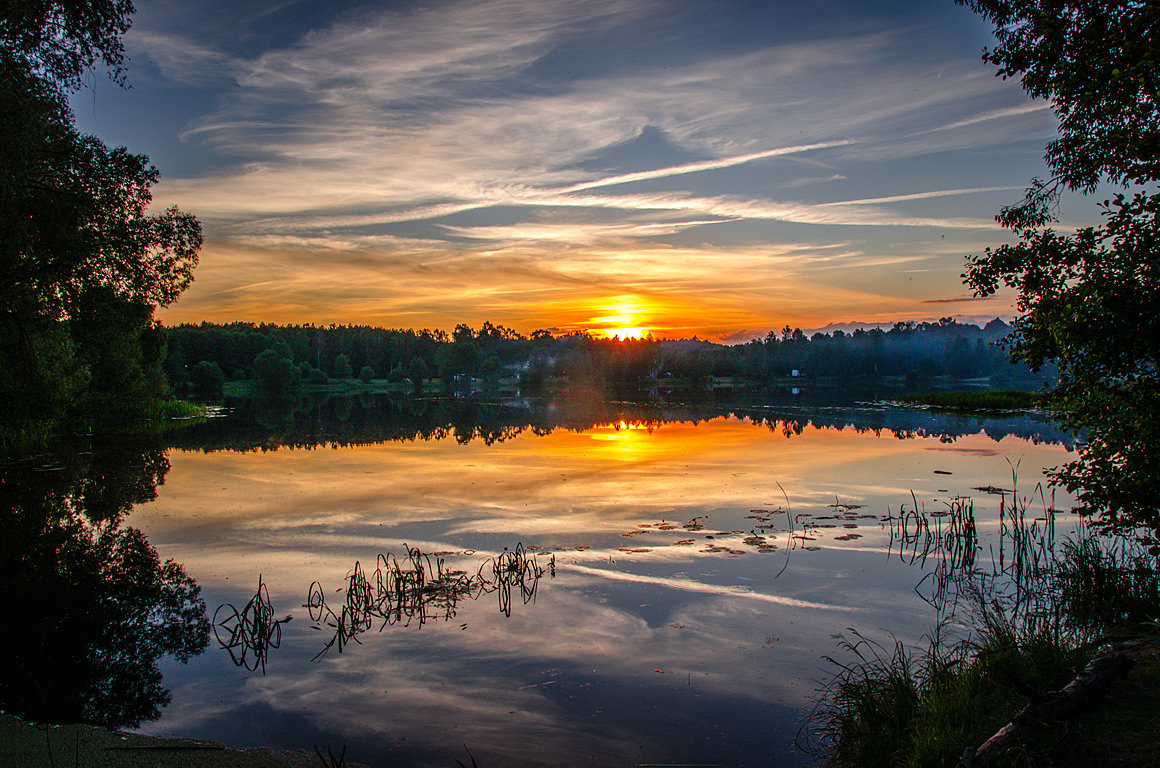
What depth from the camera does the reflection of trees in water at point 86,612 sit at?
7113mm

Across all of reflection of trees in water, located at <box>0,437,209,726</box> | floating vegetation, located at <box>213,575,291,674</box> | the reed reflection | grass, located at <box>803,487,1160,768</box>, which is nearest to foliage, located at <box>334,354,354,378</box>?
reflection of trees in water, located at <box>0,437,209,726</box>

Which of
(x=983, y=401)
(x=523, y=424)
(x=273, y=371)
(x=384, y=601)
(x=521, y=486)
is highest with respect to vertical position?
(x=273, y=371)

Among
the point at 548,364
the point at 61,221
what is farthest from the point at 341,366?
the point at 61,221

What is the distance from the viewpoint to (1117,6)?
29.5 feet

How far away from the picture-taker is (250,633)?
8.78 metres

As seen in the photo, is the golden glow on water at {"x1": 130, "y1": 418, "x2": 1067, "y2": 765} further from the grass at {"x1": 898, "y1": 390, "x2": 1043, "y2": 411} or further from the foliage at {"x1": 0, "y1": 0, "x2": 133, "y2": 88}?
the grass at {"x1": 898, "y1": 390, "x2": 1043, "y2": 411}

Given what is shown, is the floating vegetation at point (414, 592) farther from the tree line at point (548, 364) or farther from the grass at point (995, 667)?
the tree line at point (548, 364)

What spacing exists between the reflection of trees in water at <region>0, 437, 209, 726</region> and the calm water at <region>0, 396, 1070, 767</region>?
12.5 inches

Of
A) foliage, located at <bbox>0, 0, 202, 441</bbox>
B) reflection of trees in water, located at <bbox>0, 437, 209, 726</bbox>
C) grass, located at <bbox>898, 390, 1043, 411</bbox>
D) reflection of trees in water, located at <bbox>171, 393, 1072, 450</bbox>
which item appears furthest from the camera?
grass, located at <bbox>898, 390, 1043, 411</bbox>

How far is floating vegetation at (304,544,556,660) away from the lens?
30.4 ft

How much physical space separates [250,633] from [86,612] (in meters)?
2.82

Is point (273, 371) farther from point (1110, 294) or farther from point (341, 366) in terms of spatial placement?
point (1110, 294)

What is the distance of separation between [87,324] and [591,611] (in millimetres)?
19371

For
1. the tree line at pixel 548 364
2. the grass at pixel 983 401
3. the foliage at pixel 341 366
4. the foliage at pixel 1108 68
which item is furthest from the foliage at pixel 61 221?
the foliage at pixel 341 366
